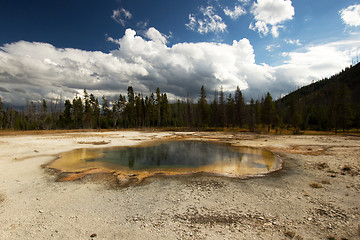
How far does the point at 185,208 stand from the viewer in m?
7.13

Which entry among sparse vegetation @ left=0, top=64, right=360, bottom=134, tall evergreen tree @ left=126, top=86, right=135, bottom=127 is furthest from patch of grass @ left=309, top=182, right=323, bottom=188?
tall evergreen tree @ left=126, top=86, right=135, bottom=127

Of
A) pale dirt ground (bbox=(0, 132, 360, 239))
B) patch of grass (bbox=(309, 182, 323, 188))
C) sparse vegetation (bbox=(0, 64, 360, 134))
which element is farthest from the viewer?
sparse vegetation (bbox=(0, 64, 360, 134))

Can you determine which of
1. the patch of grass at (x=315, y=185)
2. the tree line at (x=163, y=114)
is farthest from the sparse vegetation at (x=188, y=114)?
the patch of grass at (x=315, y=185)

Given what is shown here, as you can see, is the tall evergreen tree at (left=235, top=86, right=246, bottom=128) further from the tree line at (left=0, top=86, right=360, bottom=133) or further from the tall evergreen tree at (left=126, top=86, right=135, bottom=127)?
the tall evergreen tree at (left=126, top=86, right=135, bottom=127)

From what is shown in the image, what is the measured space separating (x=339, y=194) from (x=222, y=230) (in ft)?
23.7

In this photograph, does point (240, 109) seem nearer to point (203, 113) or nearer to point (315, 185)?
point (203, 113)

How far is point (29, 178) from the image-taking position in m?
11.3

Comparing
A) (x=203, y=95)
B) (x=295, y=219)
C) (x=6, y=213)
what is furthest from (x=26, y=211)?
(x=203, y=95)

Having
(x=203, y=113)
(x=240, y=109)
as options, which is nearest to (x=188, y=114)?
(x=203, y=113)

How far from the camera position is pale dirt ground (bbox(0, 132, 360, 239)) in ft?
18.0

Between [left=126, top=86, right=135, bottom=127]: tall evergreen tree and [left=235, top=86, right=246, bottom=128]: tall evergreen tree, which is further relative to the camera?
[left=126, top=86, right=135, bottom=127]: tall evergreen tree

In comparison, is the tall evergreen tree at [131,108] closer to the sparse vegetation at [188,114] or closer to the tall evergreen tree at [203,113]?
the sparse vegetation at [188,114]

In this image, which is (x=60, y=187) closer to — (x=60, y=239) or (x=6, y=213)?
(x=6, y=213)

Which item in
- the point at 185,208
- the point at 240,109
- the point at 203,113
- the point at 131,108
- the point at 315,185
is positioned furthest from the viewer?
the point at 131,108
